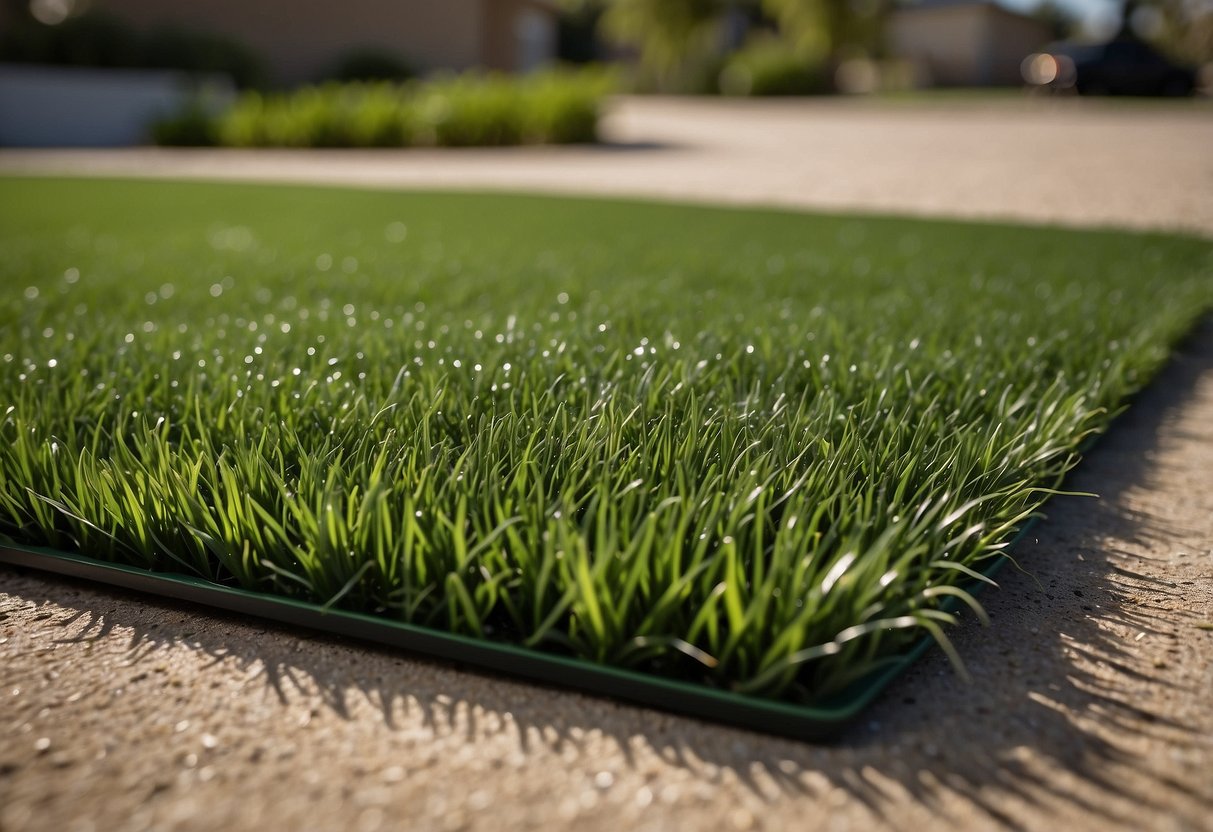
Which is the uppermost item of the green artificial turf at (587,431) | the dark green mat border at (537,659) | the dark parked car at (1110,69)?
the dark parked car at (1110,69)

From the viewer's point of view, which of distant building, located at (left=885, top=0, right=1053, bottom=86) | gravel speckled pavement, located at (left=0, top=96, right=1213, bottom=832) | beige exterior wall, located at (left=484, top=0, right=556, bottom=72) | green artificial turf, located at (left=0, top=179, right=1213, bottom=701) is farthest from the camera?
distant building, located at (left=885, top=0, right=1053, bottom=86)

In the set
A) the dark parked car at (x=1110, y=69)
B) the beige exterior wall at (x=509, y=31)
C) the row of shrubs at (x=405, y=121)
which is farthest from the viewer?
the beige exterior wall at (x=509, y=31)

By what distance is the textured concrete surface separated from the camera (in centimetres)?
1153

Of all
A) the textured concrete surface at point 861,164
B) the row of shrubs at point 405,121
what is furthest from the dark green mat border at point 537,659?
the row of shrubs at point 405,121

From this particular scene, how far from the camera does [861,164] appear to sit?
48.3 feet

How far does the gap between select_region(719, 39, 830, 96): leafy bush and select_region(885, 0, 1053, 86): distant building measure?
12944 millimetres

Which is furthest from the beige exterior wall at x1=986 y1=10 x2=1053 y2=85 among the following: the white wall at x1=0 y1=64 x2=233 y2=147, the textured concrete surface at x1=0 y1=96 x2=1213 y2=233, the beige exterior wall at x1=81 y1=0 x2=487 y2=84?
the white wall at x1=0 y1=64 x2=233 y2=147

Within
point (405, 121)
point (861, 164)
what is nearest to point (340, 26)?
point (405, 121)

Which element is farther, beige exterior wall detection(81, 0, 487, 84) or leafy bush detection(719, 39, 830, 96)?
leafy bush detection(719, 39, 830, 96)

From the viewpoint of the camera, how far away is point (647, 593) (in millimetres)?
1980

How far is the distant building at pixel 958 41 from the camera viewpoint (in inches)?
1945

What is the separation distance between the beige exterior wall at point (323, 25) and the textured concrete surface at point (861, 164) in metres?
9.82

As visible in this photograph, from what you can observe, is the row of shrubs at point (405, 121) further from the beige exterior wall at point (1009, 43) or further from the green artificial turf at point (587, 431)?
the beige exterior wall at point (1009, 43)

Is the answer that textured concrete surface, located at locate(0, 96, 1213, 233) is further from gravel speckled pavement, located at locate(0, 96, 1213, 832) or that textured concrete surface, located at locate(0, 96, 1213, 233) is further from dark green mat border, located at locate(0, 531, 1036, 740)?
dark green mat border, located at locate(0, 531, 1036, 740)
